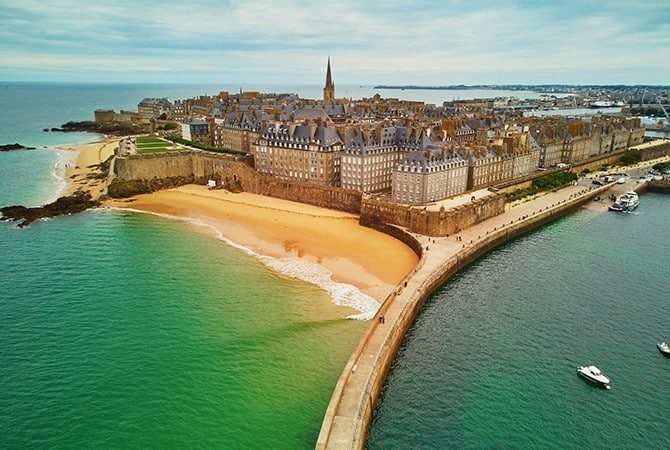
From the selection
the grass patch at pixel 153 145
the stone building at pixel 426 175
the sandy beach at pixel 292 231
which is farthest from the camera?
the grass patch at pixel 153 145

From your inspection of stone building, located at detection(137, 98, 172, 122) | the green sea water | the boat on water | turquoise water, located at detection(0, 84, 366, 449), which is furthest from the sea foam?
the boat on water

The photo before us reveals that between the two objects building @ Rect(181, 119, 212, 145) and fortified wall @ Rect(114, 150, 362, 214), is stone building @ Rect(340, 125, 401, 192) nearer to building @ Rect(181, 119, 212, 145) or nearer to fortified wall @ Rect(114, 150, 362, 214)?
fortified wall @ Rect(114, 150, 362, 214)

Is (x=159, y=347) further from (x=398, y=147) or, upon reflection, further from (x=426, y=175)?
(x=398, y=147)

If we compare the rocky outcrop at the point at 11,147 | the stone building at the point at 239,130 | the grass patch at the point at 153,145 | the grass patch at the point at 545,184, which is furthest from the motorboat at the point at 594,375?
the rocky outcrop at the point at 11,147

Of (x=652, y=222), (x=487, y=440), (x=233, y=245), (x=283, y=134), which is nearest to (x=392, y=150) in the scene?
(x=283, y=134)

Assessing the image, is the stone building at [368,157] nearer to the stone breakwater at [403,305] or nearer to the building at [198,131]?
the stone breakwater at [403,305]

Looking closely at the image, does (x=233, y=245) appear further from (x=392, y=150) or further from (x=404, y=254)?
(x=392, y=150)

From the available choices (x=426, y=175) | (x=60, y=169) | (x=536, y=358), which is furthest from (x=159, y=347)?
(x=60, y=169)
